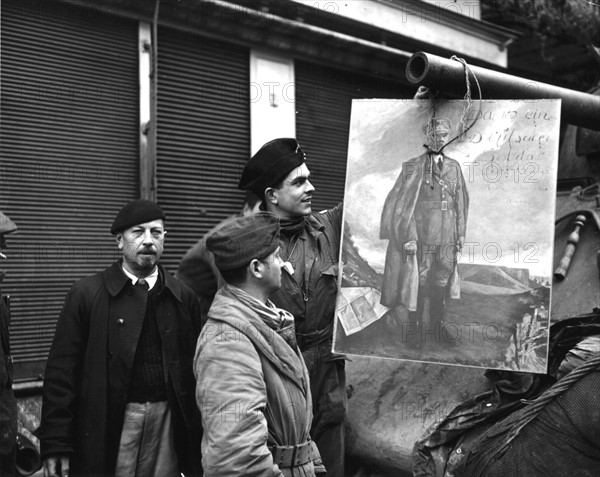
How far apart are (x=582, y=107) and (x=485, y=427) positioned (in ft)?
5.73

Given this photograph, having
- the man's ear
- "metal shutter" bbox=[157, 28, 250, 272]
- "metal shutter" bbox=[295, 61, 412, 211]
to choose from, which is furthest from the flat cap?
"metal shutter" bbox=[295, 61, 412, 211]

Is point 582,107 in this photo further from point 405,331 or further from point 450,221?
point 405,331

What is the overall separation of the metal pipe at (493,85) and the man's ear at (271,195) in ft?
2.73

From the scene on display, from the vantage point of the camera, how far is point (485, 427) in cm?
341

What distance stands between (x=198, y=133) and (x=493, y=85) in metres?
4.04

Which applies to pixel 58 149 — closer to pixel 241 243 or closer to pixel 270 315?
pixel 241 243

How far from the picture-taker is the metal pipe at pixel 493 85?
3.33 meters

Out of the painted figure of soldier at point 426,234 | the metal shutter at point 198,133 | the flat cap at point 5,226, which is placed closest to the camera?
the painted figure of soldier at point 426,234

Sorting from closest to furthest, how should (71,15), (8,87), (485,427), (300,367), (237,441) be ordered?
(237,441), (300,367), (485,427), (8,87), (71,15)

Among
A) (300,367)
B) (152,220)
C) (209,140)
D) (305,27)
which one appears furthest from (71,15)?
(300,367)

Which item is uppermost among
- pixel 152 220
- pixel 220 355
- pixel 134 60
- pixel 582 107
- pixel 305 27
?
pixel 305 27

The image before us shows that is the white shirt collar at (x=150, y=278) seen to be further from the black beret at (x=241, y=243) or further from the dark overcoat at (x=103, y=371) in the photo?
the black beret at (x=241, y=243)

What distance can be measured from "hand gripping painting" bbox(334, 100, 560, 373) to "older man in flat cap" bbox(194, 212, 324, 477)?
0.86 metres

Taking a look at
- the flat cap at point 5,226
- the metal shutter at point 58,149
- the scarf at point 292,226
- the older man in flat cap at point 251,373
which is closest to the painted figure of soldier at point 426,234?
the scarf at point 292,226
